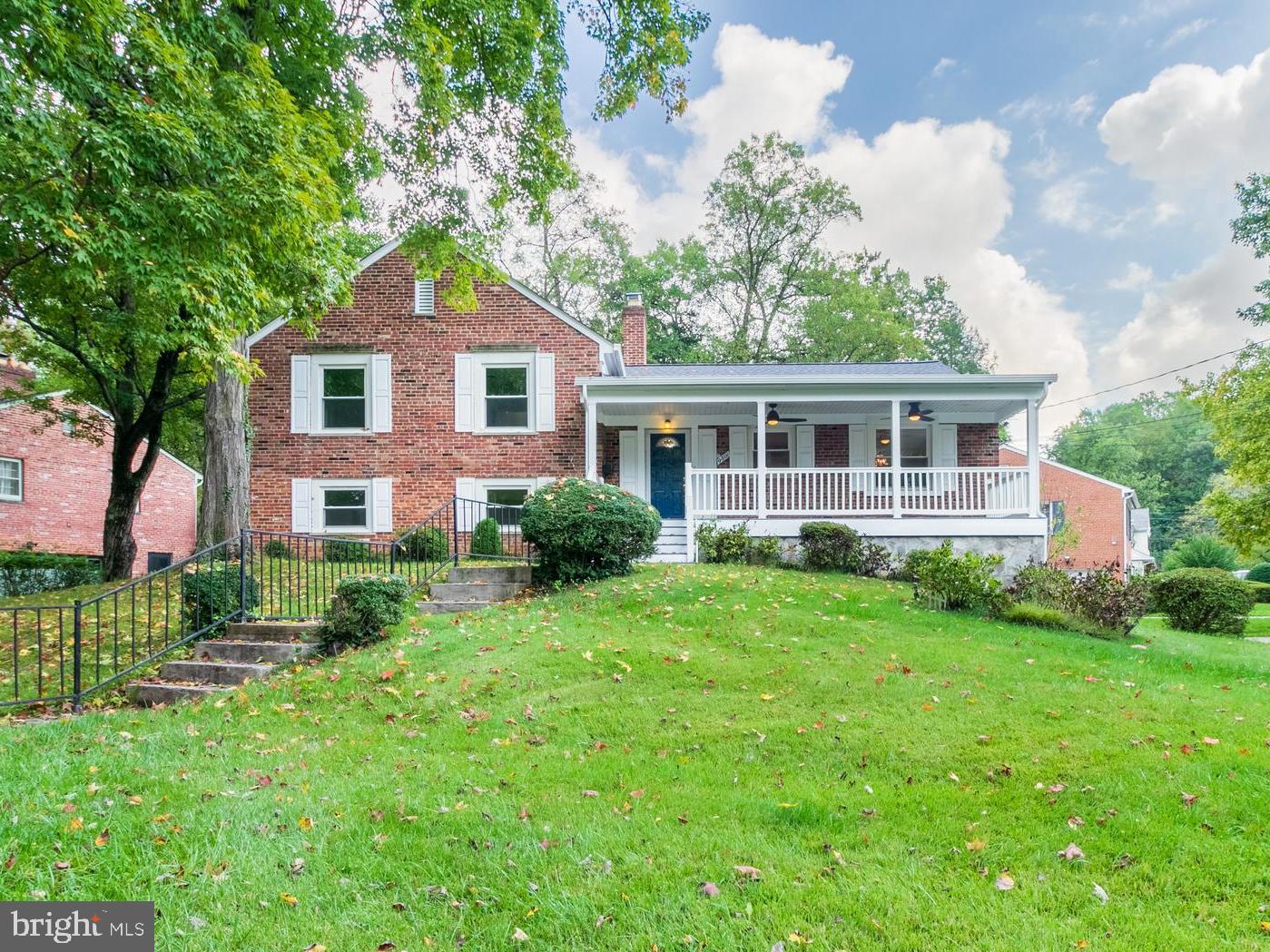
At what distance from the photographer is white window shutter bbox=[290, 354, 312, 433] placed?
44.2 ft

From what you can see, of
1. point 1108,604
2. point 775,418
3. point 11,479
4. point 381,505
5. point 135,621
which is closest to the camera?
point 135,621

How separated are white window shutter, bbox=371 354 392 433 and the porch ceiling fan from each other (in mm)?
7647

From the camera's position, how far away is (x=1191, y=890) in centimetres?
271

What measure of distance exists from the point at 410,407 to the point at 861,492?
9.02 meters

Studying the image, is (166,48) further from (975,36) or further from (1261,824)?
(975,36)

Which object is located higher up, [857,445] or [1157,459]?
[1157,459]

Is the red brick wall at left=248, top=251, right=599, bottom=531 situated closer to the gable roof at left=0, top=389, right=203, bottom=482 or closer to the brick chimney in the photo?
Result: the gable roof at left=0, top=389, right=203, bottom=482

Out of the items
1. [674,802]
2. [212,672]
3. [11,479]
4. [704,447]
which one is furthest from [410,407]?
[11,479]

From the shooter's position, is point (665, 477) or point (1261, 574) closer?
point (665, 477)

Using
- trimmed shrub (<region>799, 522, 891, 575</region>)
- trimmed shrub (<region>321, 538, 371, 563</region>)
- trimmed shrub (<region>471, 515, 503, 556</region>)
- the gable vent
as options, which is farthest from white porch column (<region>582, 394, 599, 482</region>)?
trimmed shrub (<region>321, 538, 371, 563</region>)

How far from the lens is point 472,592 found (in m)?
9.05

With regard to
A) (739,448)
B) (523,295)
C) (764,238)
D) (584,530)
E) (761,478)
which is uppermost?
(764,238)

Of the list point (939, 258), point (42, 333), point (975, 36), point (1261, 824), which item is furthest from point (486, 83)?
point (939, 258)

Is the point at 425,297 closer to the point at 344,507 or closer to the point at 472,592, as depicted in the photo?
the point at 344,507
